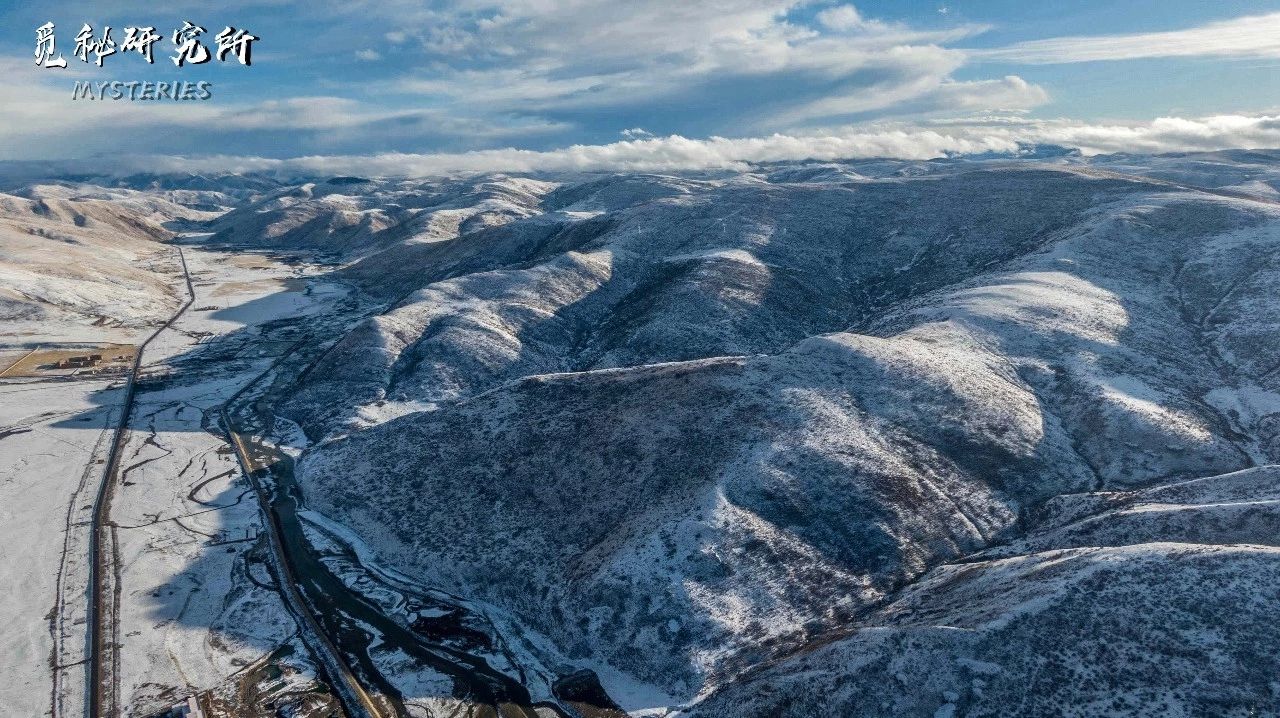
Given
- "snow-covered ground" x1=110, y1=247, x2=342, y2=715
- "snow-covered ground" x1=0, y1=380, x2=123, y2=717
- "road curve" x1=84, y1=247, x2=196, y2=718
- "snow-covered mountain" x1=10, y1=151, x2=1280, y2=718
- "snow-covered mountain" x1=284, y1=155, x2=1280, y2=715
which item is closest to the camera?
"snow-covered mountain" x1=10, y1=151, x2=1280, y2=718

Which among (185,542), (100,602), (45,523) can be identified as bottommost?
(100,602)

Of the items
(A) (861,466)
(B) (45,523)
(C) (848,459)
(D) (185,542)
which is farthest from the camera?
(B) (45,523)

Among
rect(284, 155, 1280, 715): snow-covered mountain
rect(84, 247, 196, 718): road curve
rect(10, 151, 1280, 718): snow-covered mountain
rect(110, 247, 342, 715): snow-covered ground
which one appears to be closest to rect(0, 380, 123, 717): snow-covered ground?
rect(84, 247, 196, 718): road curve

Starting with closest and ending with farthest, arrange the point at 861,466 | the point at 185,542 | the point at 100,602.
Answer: the point at 100,602 < the point at 861,466 < the point at 185,542

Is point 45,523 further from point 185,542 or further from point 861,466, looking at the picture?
point 861,466

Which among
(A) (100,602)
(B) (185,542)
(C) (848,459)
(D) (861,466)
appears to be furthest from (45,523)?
(D) (861,466)

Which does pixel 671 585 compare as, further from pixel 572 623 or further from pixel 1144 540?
pixel 1144 540

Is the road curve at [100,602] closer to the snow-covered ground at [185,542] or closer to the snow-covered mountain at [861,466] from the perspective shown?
the snow-covered ground at [185,542]

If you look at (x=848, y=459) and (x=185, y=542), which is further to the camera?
(x=185, y=542)

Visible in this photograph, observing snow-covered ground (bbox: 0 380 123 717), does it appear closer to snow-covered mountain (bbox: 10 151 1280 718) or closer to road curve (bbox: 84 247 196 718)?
road curve (bbox: 84 247 196 718)

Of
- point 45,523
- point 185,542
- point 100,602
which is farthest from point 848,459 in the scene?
point 45,523

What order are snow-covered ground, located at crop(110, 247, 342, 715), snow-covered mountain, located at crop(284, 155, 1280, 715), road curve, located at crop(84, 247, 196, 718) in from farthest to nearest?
snow-covered ground, located at crop(110, 247, 342, 715)
road curve, located at crop(84, 247, 196, 718)
snow-covered mountain, located at crop(284, 155, 1280, 715)

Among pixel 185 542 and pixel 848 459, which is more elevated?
pixel 848 459
